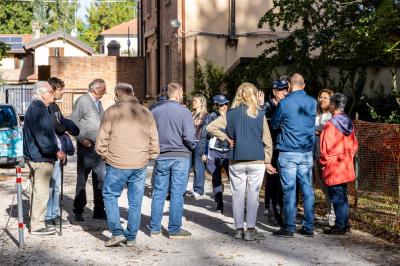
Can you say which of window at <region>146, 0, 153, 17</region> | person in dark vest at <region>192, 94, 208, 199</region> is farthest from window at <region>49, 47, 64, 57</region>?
person in dark vest at <region>192, 94, 208, 199</region>

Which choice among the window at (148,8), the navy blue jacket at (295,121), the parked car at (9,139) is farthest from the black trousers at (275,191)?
the window at (148,8)

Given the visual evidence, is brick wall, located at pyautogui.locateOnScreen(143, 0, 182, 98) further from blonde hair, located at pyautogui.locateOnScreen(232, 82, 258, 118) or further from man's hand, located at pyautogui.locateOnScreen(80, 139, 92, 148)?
blonde hair, located at pyautogui.locateOnScreen(232, 82, 258, 118)

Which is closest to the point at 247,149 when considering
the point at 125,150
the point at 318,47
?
the point at 125,150

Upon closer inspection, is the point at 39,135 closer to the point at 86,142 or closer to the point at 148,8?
the point at 86,142

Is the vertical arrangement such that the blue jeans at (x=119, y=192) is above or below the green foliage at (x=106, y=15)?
below

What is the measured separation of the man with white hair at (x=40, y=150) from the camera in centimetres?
862

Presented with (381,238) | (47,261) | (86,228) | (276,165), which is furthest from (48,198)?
(381,238)

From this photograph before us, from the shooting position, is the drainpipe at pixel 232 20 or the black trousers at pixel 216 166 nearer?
the black trousers at pixel 216 166

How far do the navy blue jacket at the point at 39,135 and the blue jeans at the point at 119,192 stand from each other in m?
1.01

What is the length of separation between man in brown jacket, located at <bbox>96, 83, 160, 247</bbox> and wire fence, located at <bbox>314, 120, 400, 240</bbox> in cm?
326

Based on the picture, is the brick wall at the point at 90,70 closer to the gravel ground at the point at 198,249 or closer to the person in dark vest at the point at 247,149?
the gravel ground at the point at 198,249

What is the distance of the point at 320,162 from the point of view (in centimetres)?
912

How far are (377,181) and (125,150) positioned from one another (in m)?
4.83

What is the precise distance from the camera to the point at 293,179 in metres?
8.66
